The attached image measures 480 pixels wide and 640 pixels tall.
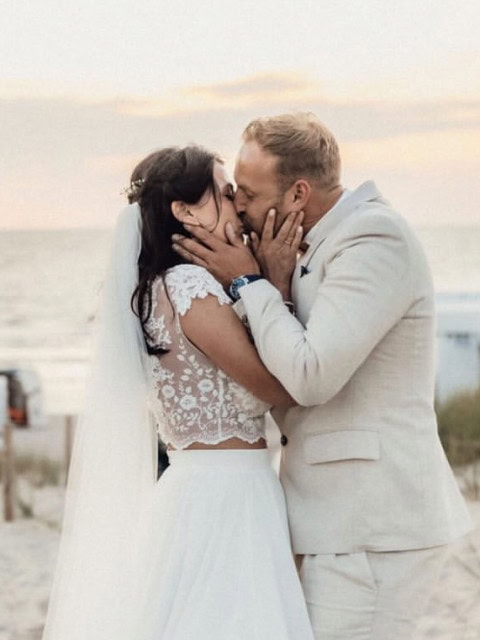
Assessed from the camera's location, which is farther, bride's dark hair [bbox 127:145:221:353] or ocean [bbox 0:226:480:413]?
ocean [bbox 0:226:480:413]

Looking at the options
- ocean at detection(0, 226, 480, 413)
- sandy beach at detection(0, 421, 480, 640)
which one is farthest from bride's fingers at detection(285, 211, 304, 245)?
ocean at detection(0, 226, 480, 413)

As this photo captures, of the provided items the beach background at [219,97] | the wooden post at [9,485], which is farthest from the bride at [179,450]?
the beach background at [219,97]

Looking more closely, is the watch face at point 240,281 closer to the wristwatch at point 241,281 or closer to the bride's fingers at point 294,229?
the wristwatch at point 241,281

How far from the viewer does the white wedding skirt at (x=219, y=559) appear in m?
2.86

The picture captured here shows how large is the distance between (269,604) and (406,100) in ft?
122

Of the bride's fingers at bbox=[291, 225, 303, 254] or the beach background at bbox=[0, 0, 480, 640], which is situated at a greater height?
the bride's fingers at bbox=[291, 225, 303, 254]

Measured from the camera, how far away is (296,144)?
2887mm

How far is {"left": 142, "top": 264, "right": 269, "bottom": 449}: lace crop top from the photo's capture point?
2.92 m

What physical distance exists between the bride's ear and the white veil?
102 mm

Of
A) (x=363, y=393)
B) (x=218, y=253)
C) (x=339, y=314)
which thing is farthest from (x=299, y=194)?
(x=363, y=393)

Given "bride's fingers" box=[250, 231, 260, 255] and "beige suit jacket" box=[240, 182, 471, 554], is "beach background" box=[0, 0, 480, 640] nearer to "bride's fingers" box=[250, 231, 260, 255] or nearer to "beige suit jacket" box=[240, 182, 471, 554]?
"bride's fingers" box=[250, 231, 260, 255]

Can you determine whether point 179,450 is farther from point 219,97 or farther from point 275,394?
point 219,97

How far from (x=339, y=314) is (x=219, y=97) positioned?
37928mm

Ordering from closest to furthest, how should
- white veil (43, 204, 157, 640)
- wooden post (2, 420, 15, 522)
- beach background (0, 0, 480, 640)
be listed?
white veil (43, 204, 157, 640)
wooden post (2, 420, 15, 522)
beach background (0, 0, 480, 640)
